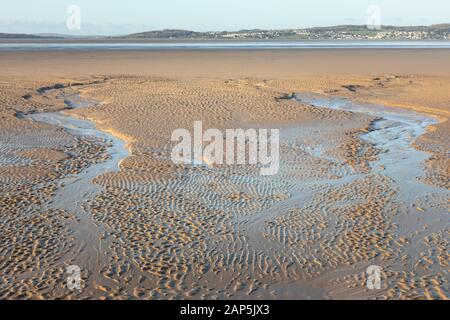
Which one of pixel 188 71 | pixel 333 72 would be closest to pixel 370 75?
pixel 333 72

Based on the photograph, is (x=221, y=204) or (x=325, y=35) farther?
(x=325, y=35)

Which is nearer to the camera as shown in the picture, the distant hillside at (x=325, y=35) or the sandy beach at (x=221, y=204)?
the sandy beach at (x=221, y=204)

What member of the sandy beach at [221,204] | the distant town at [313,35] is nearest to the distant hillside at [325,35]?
the distant town at [313,35]

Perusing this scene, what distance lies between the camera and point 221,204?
32.6 feet

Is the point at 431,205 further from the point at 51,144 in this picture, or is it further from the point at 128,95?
the point at 128,95

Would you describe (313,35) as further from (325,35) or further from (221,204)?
(221,204)

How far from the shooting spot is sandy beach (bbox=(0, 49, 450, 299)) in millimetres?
7090

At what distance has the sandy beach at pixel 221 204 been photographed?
7090 mm

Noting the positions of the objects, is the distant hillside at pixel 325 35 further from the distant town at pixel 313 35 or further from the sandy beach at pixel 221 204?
the sandy beach at pixel 221 204

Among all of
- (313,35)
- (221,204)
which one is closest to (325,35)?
(313,35)

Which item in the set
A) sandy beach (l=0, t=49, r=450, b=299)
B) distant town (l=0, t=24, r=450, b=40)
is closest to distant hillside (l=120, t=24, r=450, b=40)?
distant town (l=0, t=24, r=450, b=40)

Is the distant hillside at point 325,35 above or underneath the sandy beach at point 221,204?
above

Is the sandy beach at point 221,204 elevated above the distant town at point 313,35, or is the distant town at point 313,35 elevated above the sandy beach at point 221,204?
the distant town at point 313,35

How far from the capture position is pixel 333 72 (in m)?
35.0
